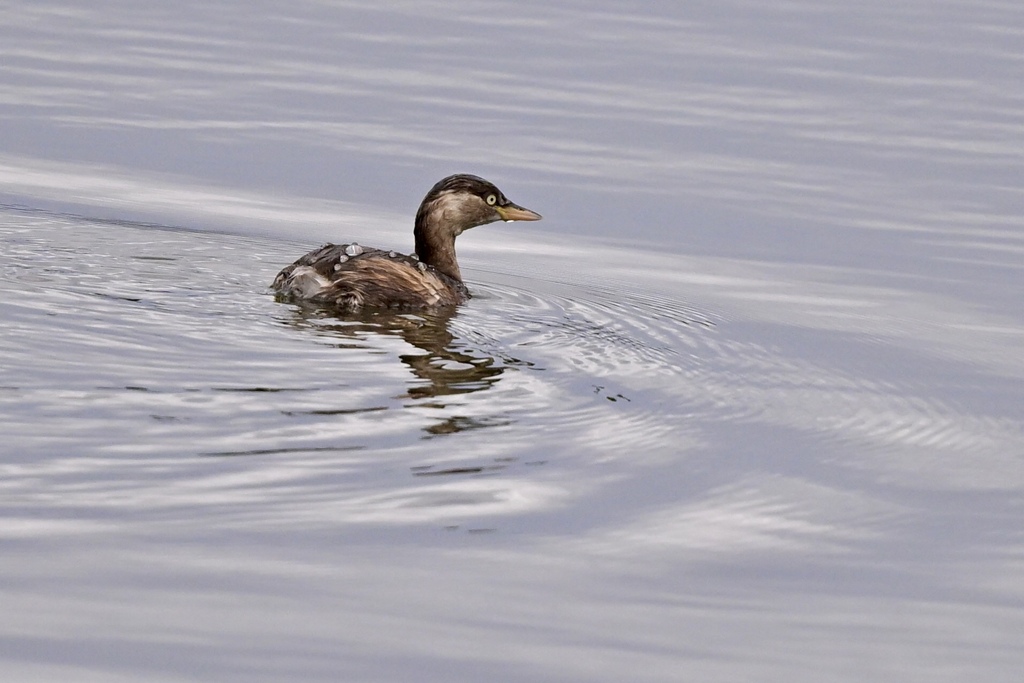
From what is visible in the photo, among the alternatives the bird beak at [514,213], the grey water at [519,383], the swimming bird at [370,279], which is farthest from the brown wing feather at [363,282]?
the bird beak at [514,213]

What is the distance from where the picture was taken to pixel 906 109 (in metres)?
15.6

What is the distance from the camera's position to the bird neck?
10.2 m

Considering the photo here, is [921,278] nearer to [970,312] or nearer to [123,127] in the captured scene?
[970,312]

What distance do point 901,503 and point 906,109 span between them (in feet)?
32.3

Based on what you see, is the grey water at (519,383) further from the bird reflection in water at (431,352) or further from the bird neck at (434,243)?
the bird neck at (434,243)

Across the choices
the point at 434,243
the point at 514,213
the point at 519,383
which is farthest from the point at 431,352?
A: the point at 514,213

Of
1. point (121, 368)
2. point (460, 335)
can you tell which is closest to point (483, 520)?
point (121, 368)

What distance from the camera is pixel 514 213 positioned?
10.7m

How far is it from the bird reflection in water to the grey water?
3cm

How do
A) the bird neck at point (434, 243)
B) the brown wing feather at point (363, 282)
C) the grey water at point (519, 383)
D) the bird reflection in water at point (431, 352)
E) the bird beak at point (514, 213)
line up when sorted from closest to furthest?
the grey water at point (519, 383)
the bird reflection in water at point (431, 352)
the brown wing feather at point (363, 282)
the bird neck at point (434, 243)
the bird beak at point (514, 213)

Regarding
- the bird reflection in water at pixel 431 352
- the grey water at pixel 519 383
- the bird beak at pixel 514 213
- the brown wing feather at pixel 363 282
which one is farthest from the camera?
the bird beak at pixel 514 213

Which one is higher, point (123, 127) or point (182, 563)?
point (123, 127)

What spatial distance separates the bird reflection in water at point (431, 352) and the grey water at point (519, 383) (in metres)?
0.03

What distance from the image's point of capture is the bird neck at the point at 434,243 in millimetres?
10188
